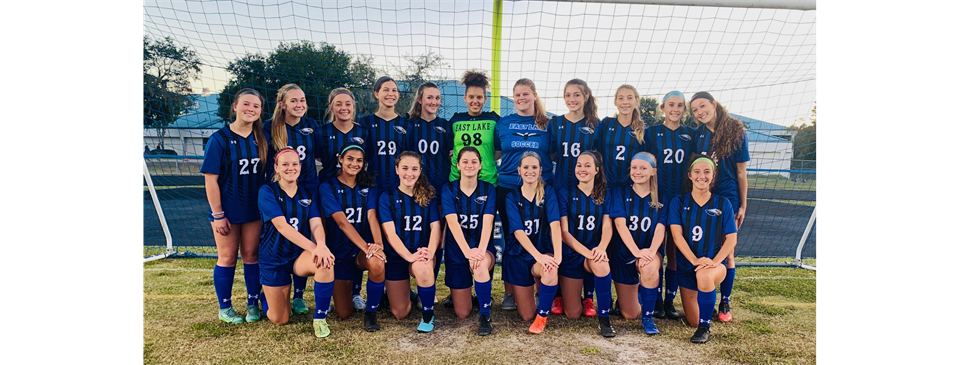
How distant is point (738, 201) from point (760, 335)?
0.95m

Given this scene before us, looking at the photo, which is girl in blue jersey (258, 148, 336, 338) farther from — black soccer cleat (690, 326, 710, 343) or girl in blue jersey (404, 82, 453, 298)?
black soccer cleat (690, 326, 710, 343)

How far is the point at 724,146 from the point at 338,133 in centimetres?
281

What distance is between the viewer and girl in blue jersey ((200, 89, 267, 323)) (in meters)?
3.18

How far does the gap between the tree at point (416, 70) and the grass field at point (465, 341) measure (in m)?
2.74

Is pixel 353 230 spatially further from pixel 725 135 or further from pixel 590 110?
pixel 725 135

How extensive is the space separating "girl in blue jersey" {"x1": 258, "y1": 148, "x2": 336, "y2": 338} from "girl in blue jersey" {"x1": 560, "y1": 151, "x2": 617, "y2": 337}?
5.38 feet

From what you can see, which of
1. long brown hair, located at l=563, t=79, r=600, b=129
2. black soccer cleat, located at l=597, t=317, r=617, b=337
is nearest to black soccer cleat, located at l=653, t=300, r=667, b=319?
black soccer cleat, located at l=597, t=317, r=617, b=337

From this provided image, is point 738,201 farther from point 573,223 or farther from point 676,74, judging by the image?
point 676,74

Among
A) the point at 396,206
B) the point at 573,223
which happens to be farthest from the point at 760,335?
the point at 396,206

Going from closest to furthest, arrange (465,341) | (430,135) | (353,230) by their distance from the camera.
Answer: (465,341) < (353,230) < (430,135)

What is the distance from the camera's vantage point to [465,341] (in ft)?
10.1

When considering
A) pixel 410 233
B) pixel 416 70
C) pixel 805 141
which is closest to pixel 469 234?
pixel 410 233

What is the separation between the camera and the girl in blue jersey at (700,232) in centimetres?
321
